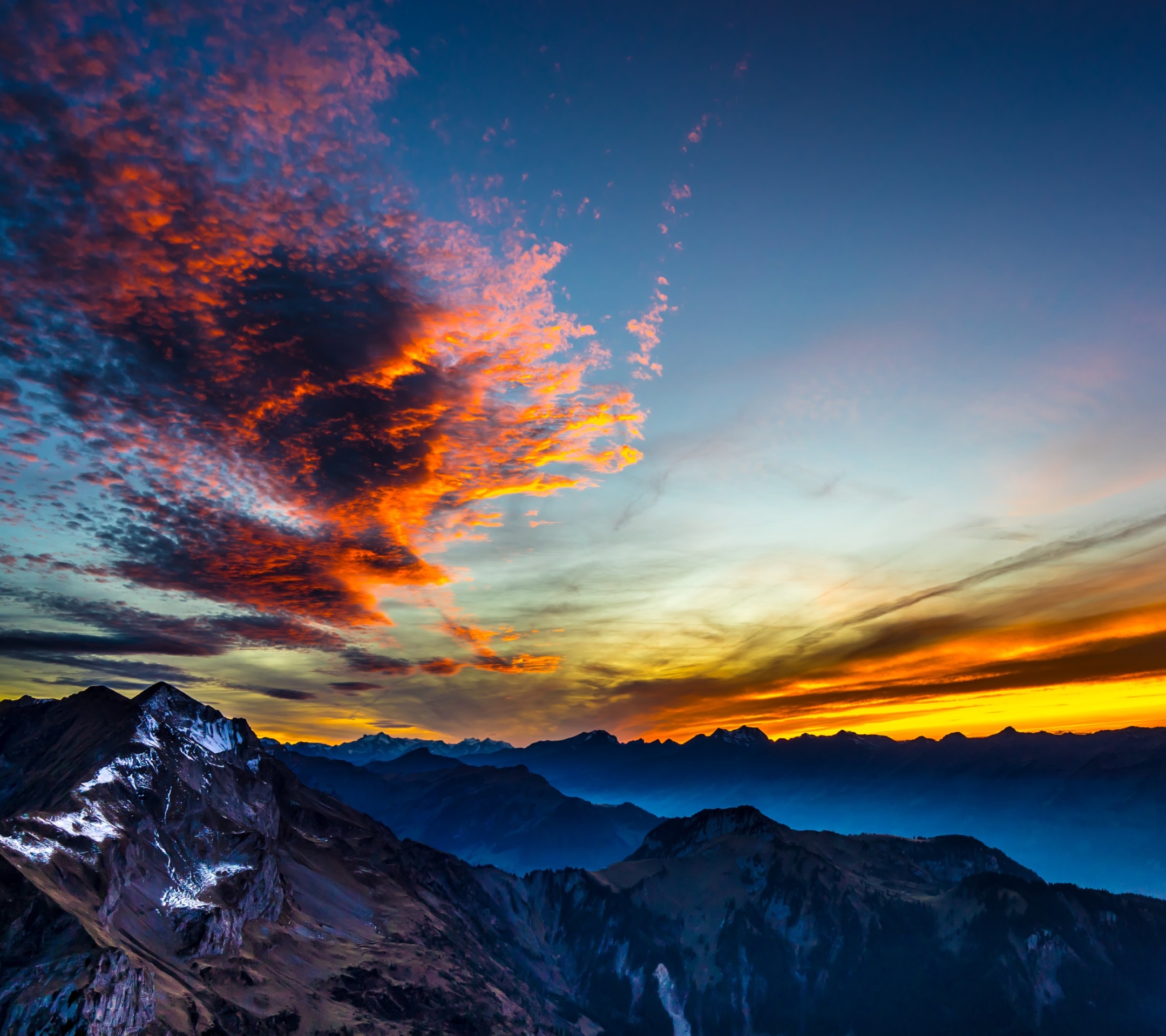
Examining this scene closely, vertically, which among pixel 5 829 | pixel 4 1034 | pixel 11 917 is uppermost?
pixel 5 829

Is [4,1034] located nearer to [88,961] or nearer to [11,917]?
[88,961]

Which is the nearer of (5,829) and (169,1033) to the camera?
(169,1033)

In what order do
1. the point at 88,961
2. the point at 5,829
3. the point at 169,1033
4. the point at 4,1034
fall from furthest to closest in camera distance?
the point at 5,829, the point at 169,1033, the point at 88,961, the point at 4,1034

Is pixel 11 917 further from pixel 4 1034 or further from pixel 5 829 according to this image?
pixel 5 829

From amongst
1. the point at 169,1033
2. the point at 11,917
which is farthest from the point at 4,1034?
the point at 169,1033

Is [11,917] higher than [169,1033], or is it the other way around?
[11,917]

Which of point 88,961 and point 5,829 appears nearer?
point 88,961

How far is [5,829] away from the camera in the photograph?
7712 inches

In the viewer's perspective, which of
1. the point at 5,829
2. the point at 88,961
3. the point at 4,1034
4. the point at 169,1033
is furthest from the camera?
the point at 5,829

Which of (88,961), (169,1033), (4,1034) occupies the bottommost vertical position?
(169,1033)

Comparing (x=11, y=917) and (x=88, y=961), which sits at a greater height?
(x=11, y=917)

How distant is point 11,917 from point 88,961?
83.9 ft

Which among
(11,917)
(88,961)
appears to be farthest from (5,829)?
(88,961)

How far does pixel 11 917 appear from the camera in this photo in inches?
6368
